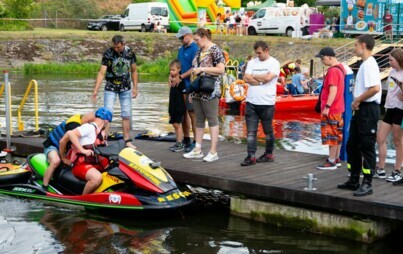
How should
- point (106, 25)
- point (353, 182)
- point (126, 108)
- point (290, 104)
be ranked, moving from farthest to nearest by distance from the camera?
point (106, 25), point (290, 104), point (126, 108), point (353, 182)

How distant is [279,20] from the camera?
1757 inches

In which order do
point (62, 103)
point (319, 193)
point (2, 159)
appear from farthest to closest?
1. point (62, 103)
2. point (2, 159)
3. point (319, 193)

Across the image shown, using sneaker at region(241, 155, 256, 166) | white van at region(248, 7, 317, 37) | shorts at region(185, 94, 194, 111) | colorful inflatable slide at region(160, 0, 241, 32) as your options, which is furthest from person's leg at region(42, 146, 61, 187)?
colorful inflatable slide at region(160, 0, 241, 32)

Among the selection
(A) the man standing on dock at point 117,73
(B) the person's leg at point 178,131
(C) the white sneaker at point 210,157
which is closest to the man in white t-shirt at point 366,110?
(C) the white sneaker at point 210,157

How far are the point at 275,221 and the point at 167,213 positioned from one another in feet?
4.47

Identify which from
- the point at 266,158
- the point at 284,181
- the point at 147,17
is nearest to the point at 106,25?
the point at 147,17

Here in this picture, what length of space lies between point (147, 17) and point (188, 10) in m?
2.74

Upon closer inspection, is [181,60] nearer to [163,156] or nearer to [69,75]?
[163,156]

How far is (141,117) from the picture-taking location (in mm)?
20391

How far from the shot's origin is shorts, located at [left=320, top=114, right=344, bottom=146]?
10.1m

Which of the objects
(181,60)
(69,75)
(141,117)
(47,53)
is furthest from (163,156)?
(47,53)

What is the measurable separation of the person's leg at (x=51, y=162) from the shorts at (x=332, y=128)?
141 inches

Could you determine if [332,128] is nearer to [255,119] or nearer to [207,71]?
[255,119]

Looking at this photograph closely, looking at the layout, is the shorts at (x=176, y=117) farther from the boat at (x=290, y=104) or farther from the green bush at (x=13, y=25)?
the green bush at (x=13, y=25)
